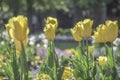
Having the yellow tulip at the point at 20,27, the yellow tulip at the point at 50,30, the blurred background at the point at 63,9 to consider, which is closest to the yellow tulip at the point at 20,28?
the yellow tulip at the point at 20,27

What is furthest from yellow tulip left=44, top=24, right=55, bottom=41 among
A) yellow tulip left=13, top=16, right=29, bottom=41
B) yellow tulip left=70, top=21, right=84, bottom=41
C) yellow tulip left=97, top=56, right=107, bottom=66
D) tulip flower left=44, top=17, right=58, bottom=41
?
yellow tulip left=97, top=56, right=107, bottom=66

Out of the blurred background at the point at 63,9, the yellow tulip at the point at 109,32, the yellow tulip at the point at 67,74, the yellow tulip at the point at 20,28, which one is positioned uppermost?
the yellow tulip at the point at 20,28

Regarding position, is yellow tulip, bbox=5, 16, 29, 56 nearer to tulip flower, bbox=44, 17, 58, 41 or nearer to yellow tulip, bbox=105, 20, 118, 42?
tulip flower, bbox=44, 17, 58, 41

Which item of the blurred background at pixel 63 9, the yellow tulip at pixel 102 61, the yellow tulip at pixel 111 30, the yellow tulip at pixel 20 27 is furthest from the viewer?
the blurred background at pixel 63 9

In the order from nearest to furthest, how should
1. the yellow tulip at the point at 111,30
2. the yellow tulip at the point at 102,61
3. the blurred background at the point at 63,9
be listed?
the yellow tulip at the point at 111,30, the yellow tulip at the point at 102,61, the blurred background at the point at 63,9

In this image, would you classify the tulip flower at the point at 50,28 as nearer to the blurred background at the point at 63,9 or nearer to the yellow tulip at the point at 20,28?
the yellow tulip at the point at 20,28

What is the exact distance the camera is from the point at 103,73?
3.43m

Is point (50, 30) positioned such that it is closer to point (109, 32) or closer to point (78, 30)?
point (78, 30)

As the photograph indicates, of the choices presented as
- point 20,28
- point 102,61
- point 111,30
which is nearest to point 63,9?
point 102,61

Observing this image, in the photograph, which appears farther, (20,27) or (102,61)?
(102,61)

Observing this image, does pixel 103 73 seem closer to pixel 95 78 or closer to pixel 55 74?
pixel 95 78

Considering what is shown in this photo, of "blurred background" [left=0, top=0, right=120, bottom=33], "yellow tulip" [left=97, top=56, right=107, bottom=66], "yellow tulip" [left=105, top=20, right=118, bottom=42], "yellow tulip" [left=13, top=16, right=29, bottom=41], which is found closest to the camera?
"yellow tulip" [left=13, top=16, right=29, bottom=41]

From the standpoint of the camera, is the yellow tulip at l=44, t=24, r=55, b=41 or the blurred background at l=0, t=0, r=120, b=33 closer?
the yellow tulip at l=44, t=24, r=55, b=41

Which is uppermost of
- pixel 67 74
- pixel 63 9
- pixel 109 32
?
pixel 109 32
